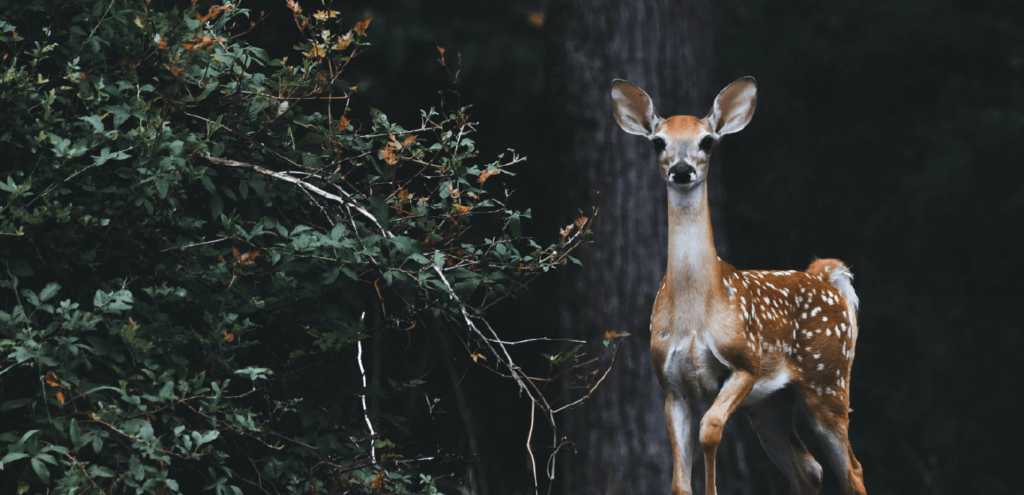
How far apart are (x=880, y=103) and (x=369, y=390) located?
6064 millimetres

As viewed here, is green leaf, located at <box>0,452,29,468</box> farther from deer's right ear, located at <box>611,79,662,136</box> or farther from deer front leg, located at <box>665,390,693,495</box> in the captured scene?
deer's right ear, located at <box>611,79,662,136</box>

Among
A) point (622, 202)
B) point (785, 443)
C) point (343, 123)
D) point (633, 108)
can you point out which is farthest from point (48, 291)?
point (622, 202)

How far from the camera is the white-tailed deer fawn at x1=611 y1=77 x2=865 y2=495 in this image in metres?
2.80

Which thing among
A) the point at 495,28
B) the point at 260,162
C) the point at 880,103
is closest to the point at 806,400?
the point at 260,162

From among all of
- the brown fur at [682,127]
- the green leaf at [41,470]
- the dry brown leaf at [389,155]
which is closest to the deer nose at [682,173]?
the brown fur at [682,127]

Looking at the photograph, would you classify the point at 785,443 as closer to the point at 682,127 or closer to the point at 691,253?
the point at 691,253

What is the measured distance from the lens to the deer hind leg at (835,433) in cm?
314

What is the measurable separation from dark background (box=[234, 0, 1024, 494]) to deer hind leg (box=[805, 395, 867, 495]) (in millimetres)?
3844

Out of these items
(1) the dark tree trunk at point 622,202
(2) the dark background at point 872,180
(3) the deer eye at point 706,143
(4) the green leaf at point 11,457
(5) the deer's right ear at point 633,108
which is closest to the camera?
(4) the green leaf at point 11,457

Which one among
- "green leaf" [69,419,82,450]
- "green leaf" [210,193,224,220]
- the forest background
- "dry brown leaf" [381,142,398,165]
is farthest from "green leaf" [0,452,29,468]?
the forest background

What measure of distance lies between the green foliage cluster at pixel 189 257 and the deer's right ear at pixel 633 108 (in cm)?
44

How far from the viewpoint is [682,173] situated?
273 centimetres

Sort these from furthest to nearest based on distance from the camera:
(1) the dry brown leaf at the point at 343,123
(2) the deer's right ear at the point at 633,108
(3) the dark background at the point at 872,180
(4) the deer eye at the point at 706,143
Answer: (3) the dark background at the point at 872,180, (1) the dry brown leaf at the point at 343,123, (2) the deer's right ear at the point at 633,108, (4) the deer eye at the point at 706,143

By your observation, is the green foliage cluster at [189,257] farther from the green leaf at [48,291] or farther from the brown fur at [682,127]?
the brown fur at [682,127]
